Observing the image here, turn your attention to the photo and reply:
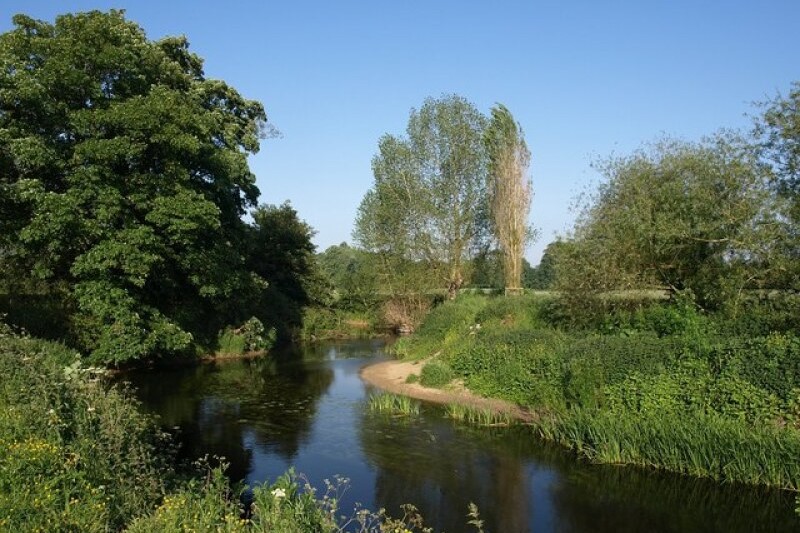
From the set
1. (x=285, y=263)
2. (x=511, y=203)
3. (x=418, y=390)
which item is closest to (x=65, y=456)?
(x=418, y=390)

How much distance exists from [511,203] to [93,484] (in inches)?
1407

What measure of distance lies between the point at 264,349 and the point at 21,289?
14056 mm

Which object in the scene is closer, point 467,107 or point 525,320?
point 525,320

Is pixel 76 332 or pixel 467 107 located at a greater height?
pixel 467 107

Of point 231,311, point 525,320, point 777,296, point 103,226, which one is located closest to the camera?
point 777,296

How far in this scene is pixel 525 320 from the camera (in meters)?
26.7

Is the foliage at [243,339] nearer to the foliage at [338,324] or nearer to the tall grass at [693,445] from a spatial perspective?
the foliage at [338,324]

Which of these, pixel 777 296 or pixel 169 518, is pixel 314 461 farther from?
pixel 777 296

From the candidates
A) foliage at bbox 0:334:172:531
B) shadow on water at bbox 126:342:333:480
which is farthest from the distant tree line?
foliage at bbox 0:334:172:531

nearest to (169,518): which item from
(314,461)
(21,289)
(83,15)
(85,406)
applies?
(85,406)

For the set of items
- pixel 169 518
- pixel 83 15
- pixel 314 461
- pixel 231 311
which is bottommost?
pixel 314 461

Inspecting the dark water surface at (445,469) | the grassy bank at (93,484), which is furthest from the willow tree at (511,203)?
the grassy bank at (93,484)

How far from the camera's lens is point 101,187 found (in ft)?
67.9

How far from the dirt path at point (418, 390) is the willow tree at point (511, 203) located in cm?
1304
